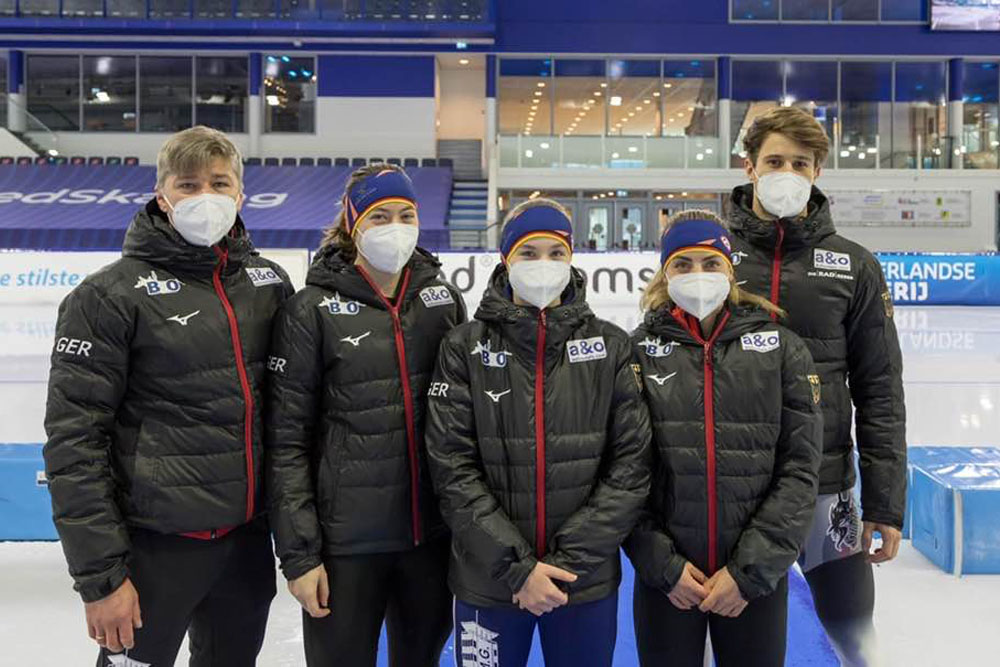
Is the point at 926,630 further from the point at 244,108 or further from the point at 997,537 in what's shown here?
the point at 244,108

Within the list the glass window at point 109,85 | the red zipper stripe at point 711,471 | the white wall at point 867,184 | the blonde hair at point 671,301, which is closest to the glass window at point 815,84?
the white wall at point 867,184

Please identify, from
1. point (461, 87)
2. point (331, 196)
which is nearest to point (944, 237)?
point (461, 87)

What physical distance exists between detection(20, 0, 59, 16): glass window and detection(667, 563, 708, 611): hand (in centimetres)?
2591

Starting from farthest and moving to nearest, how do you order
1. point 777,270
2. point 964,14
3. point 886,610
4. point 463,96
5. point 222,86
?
point 463,96
point 222,86
point 964,14
point 886,610
point 777,270

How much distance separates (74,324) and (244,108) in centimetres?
2448

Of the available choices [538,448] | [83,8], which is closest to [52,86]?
[83,8]

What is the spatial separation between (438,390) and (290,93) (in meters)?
24.4

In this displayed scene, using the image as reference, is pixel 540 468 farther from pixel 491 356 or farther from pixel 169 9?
pixel 169 9

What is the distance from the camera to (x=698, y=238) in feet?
7.66

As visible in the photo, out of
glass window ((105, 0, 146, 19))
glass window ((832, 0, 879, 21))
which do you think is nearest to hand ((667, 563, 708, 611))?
glass window ((105, 0, 146, 19))

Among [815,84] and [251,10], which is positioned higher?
[251,10]

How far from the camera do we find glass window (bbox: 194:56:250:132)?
24672 millimetres

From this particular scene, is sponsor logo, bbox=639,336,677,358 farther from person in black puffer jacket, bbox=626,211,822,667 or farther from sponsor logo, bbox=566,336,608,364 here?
sponsor logo, bbox=566,336,608,364

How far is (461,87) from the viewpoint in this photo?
2578 cm
